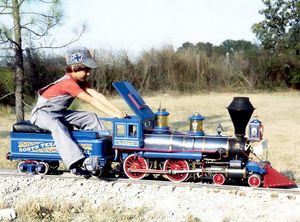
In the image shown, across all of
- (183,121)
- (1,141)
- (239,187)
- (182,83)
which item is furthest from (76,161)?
(182,83)

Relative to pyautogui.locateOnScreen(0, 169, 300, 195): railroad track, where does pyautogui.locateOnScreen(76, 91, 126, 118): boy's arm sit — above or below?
above

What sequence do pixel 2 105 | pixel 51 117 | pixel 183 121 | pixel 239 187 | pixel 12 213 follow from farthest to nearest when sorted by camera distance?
pixel 2 105 → pixel 183 121 → pixel 51 117 → pixel 239 187 → pixel 12 213

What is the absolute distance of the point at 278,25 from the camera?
37.9m

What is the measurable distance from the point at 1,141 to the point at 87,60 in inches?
295

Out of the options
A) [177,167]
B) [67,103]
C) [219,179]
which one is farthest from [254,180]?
[67,103]

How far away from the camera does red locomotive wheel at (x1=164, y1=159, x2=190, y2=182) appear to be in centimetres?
586

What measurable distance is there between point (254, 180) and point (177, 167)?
0.91m

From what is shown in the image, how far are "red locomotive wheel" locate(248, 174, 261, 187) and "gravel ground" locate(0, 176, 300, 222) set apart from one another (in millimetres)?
204

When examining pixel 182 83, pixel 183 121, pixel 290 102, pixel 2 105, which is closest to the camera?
pixel 183 121

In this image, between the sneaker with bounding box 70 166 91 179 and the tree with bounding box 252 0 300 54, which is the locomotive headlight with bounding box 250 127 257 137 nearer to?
the sneaker with bounding box 70 166 91 179

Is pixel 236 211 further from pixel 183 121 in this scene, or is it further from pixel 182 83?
pixel 182 83

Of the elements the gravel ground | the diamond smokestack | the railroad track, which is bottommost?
the gravel ground

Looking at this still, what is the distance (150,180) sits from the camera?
5953 mm

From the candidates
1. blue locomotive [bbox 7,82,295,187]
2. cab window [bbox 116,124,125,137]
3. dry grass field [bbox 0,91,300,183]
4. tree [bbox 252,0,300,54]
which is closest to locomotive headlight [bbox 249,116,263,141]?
blue locomotive [bbox 7,82,295,187]
